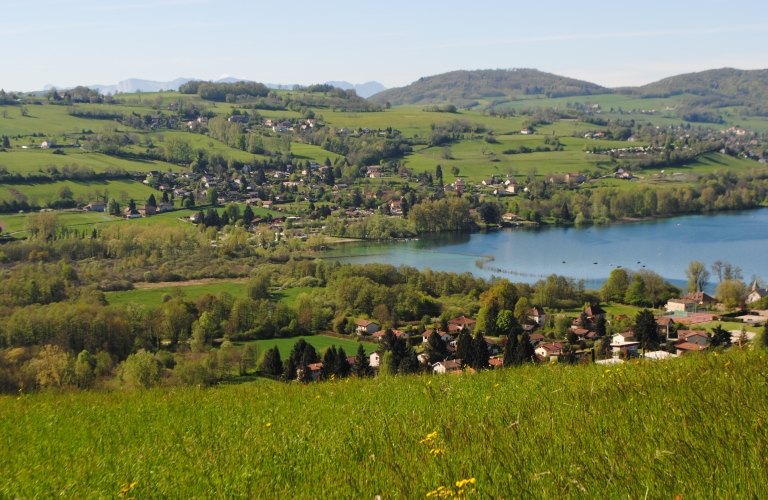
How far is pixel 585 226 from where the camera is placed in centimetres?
5869

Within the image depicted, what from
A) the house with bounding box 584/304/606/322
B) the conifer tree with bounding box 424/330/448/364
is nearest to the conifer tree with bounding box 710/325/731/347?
the conifer tree with bounding box 424/330/448/364

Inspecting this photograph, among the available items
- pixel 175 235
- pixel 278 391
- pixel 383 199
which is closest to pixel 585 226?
pixel 383 199

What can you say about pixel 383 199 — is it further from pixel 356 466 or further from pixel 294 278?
pixel 356 466

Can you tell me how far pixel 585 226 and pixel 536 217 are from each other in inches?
193

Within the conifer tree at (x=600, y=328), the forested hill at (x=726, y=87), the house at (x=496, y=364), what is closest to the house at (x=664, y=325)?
the conifer tree at (x=600, y=328)

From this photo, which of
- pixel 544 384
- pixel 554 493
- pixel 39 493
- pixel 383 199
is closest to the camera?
pixel 554 493

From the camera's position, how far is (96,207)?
183 ft

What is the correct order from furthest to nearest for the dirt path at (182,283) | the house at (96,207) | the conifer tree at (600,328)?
the house at (96,207)
the dirt path at (182,283)
the conifer tree at (600,328)

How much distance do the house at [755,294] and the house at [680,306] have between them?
2.61 metres

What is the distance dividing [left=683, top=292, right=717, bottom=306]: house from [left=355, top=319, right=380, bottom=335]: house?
552 inches

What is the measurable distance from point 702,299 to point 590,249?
56.1ft

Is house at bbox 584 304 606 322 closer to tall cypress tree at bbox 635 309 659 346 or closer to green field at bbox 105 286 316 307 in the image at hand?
tall cypress tree at bbox 635 309 659 346

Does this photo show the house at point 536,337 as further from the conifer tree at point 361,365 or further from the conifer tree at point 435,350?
the conifer tree at point 361,365

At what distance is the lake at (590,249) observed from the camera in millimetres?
39250
